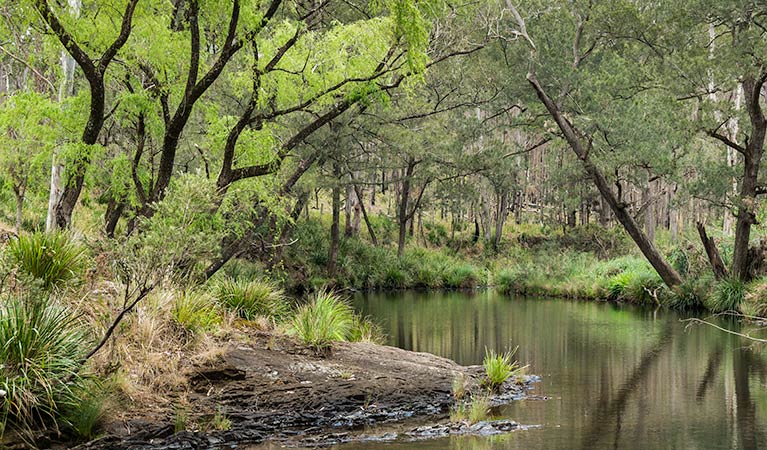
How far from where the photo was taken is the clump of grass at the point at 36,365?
841cm

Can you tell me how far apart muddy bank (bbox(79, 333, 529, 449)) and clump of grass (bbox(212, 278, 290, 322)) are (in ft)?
4.99

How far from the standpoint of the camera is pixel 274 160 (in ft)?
51.4

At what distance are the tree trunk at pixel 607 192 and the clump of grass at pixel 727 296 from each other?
2.05m

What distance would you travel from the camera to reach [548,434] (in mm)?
10289

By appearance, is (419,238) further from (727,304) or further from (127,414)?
(127,414)

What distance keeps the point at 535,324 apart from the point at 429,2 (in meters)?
12.2

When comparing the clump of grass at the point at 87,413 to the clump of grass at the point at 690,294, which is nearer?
the clump of grass at the point at 87,413

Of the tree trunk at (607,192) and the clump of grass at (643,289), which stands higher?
the tree trunk at (607,192)

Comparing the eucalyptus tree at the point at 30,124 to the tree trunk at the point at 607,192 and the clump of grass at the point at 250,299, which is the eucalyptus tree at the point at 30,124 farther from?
the tree trunk at the point at 607,192

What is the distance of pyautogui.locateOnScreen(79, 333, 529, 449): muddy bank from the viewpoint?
384 inches

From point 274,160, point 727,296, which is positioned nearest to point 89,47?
point 274,160

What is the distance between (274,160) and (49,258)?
5507 mm

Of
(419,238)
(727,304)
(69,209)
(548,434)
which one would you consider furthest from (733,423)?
(419,238)

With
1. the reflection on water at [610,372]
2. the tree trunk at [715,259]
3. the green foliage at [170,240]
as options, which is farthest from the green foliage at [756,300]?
the green foliage at [170,240]
